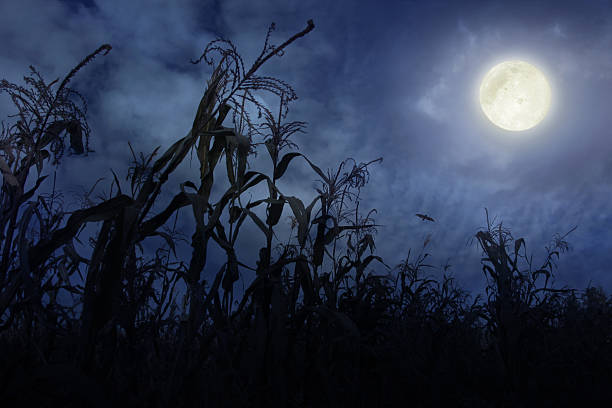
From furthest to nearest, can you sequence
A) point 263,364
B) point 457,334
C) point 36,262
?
point 457,334
point 263,364
point 36,262

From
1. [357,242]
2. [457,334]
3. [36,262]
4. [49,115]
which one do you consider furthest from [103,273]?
[457,334]

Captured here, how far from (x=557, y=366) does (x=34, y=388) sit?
2745 millimetres

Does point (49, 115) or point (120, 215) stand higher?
point (49, 115)

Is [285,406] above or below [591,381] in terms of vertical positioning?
below

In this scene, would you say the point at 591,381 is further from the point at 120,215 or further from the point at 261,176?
the point at 120,215

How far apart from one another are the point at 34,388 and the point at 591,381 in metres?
2.98

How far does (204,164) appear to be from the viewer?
238cm

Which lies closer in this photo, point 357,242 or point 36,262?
point 36,262

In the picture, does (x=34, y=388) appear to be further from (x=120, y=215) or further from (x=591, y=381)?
(x=591, y=381)

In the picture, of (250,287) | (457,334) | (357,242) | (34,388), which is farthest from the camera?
(357,242)

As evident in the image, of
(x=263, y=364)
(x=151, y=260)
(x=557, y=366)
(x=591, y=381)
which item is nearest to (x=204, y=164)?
(x=151, y=260)

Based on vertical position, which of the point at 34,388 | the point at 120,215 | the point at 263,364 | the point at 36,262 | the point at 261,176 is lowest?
the point at 34,388

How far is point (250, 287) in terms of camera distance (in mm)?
2158

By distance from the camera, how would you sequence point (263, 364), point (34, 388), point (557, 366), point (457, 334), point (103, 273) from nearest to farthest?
point (34, 388) → point (103, 273) → point (263, 364) → point (557, 366) → point (457, 334)
